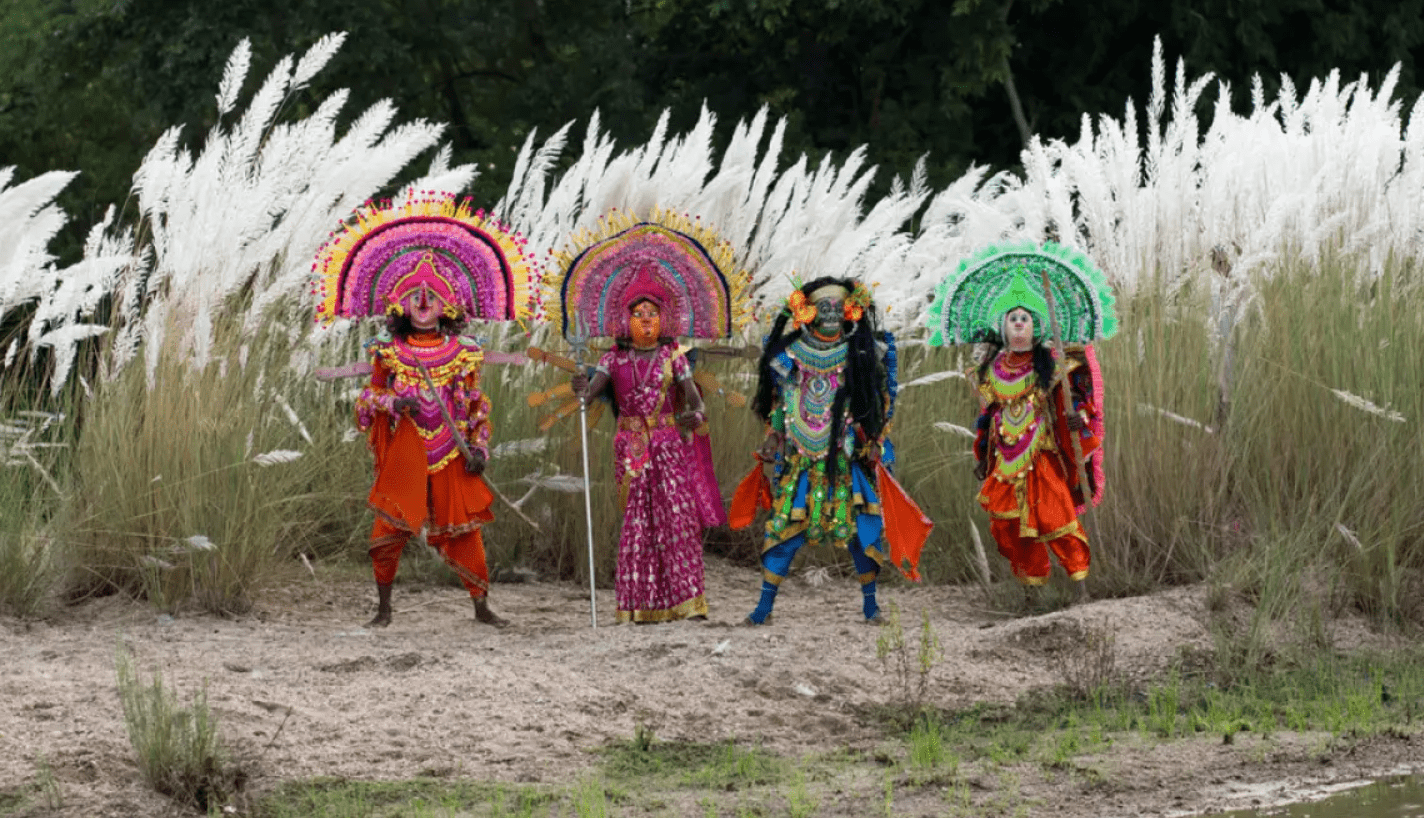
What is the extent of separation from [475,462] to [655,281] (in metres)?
0.95

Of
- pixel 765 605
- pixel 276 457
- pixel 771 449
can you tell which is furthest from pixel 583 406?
pixel 276 457

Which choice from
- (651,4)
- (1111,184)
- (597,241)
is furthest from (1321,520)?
(651,4)

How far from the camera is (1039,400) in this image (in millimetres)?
7637

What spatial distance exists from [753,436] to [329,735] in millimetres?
3363

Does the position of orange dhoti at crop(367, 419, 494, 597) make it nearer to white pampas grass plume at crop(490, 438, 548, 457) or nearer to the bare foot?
the bare foot

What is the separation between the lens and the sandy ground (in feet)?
18.3

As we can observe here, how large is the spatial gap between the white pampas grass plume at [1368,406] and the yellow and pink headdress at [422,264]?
117 inches

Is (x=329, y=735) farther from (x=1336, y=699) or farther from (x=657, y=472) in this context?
(x=1336, y=699)

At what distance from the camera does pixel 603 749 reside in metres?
5.93

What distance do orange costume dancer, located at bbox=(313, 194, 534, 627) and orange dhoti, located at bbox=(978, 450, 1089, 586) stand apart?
1.88 meters

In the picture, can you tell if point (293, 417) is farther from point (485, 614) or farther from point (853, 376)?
point (853, 376)

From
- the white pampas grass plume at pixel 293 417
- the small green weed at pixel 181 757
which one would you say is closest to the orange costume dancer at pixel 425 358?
the white pampas grass plume at pixel 293 417

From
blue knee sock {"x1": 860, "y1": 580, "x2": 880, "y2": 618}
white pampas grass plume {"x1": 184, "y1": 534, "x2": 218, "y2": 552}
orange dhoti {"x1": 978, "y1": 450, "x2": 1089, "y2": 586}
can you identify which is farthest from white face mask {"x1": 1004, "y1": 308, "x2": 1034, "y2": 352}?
white pampas grass plume {"x1": 184, "y1": 534, "x2": 218, "y2": 552}

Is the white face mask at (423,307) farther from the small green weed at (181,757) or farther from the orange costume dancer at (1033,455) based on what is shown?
the small green weed at (181,757)
